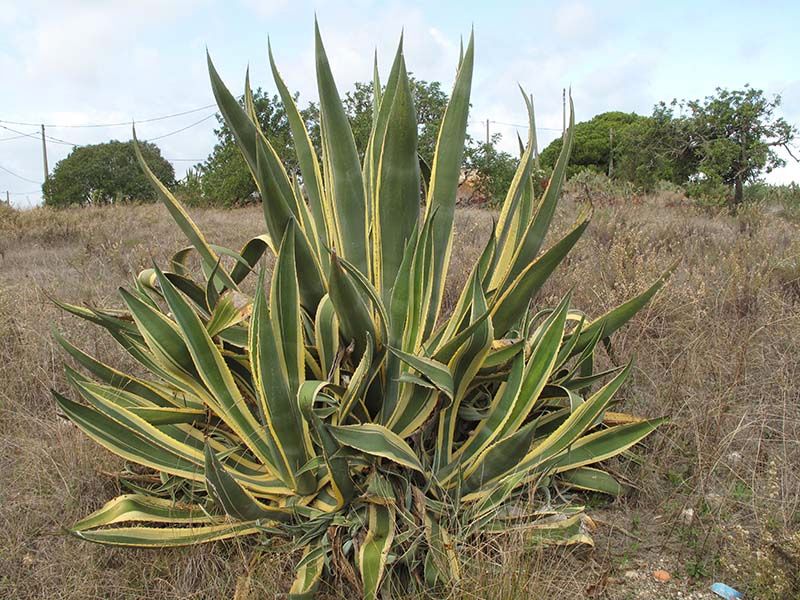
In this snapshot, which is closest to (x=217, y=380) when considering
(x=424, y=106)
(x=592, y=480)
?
(x=592, y=480)

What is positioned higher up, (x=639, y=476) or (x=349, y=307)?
(x=349, y=307)

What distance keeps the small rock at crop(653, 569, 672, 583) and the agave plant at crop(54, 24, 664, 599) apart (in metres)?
0.24

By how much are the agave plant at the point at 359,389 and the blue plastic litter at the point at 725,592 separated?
0.37 m

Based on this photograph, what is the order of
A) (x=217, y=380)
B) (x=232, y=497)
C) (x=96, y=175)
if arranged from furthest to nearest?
1. (x=96, y=175)
2. (x=217, y=380)
3. (x=232, y=497)

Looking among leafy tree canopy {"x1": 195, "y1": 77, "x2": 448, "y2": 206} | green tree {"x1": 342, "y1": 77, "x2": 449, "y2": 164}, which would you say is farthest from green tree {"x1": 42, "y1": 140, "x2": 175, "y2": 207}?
green tree {"x1": 342, "y1": 77, "x2": 449, "y2": 164}

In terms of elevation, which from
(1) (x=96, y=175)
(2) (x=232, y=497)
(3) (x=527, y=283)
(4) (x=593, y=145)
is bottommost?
(2) (x=232, y=497)

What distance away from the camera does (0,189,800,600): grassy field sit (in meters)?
1.73

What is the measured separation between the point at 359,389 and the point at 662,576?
992 mm

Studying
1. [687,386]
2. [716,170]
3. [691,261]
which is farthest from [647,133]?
[687,386]

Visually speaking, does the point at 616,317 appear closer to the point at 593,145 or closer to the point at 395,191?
the point at 395,191

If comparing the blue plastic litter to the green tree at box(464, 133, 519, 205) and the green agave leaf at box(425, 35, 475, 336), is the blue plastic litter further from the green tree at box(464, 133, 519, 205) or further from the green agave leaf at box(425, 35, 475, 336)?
the green tree at box(464, 133, 519, 205)

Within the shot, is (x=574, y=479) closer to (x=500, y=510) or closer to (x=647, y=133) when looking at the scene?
(x=500, y=510)

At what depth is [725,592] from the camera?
1734 millimetres

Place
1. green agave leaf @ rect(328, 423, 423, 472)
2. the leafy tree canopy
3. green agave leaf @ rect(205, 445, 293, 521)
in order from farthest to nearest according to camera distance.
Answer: the leafy tree canopy → green agave leaf @ rect(328, 423, 423, 472) → green agave leaf @ rect(205, 445, 293, 521)
